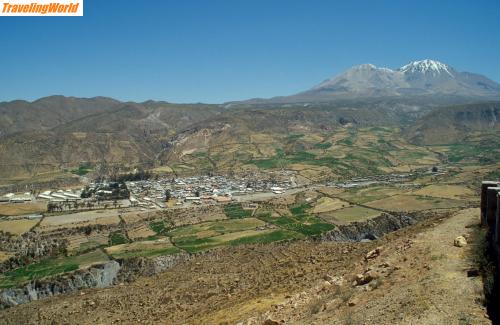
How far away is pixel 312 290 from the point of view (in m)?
20.0

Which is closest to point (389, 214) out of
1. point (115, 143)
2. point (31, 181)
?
point (31, 181)

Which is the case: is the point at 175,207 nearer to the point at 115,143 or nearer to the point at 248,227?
the point at 248,227

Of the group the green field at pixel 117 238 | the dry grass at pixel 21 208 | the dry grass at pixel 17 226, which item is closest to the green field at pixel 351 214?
the green field at pixel 117 238

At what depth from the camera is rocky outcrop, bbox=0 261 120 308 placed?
4303 centimetres

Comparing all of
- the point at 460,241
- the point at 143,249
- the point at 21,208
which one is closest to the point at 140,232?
the point at 143,249

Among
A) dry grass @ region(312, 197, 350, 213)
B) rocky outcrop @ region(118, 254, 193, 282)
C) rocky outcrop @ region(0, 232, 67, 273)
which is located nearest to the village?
dry grass @ region(312, 197, 350, 213)

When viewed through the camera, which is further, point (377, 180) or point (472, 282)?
point (377, 180)

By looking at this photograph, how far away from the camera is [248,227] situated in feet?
211

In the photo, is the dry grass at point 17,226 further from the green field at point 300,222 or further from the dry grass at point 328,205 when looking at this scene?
the dry grass at point 328,205

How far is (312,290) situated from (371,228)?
43.7 m

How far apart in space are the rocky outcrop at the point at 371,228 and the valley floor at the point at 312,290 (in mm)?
22378

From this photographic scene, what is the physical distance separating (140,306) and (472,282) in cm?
2053

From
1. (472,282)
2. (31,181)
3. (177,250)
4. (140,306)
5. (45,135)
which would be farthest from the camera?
(45,135)

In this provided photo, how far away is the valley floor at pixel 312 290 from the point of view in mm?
13875
